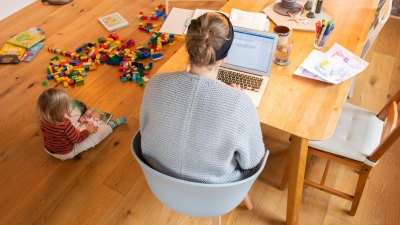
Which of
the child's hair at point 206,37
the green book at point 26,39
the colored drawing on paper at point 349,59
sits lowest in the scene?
the green book at point 26,39

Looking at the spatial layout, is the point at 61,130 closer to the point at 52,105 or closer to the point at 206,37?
the point at 52,105

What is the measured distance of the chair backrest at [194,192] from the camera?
1.10 metres

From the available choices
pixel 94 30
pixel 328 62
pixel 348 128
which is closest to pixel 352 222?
pixel 348 128

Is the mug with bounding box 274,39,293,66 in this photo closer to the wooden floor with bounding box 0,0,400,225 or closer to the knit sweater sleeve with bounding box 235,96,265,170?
the knit sweater sleeve with bounding box 235,96,265,170

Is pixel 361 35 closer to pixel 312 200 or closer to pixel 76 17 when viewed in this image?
pixel 312 200

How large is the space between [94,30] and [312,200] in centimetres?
242

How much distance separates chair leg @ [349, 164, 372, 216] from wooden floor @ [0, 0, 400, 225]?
0.08 metres

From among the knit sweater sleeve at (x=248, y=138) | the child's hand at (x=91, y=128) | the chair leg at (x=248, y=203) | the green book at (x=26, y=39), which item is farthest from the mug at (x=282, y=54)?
the green book at (x=26, y=39)

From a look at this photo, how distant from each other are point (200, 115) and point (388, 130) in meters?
0.99

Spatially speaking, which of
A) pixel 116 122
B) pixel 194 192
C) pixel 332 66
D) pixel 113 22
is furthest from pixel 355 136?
pixel 113 22

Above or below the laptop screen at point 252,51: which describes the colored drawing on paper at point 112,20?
below

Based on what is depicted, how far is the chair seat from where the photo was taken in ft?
5.13

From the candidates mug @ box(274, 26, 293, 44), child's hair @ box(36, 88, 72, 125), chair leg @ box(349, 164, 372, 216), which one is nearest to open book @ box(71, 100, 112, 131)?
child's hair @ box(36, 88, 72, 125)

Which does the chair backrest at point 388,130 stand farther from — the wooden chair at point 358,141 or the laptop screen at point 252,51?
the laptop screen at point 252,51
